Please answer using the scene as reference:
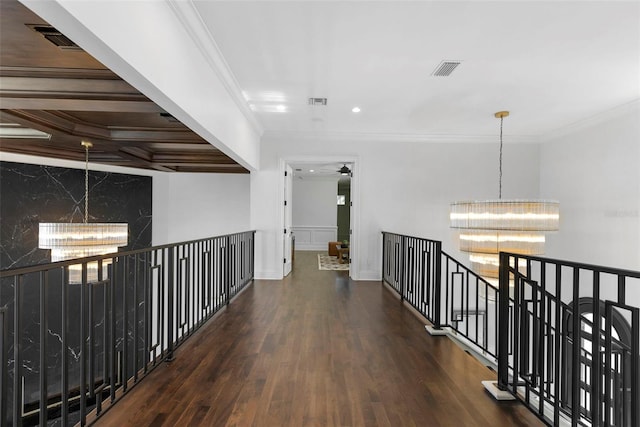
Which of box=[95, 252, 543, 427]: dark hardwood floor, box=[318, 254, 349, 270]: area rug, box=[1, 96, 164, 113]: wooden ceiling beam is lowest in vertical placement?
box=[318, 254, 349, 270]: area rug

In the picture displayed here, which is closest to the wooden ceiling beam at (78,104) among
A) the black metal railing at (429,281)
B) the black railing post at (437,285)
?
the black railing post at (437,285)

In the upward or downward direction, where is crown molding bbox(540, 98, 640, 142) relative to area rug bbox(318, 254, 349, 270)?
upward

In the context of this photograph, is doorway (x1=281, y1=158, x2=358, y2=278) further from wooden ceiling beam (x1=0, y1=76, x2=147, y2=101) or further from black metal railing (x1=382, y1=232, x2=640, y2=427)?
wooden ceiling beam (x1=0, y1=76, x2=147, y2=101)

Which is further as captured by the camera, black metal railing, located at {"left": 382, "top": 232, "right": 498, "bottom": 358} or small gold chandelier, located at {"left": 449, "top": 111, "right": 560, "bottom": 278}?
small gold chandelier, located at {"left": 449, "top": 111, "right": 560, "bottom": 278}

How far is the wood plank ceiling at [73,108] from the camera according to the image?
2.22 m

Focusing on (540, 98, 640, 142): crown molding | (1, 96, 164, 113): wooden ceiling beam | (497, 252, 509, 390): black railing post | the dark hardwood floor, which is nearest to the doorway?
(540, 98, 640, 142): crown molding

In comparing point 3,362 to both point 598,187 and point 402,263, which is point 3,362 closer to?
point 402,263

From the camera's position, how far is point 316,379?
257 centimetres

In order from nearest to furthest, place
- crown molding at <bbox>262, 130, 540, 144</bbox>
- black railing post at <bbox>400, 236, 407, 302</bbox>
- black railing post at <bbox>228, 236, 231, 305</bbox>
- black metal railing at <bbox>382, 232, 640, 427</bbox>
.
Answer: black metal railing at <bbox>382, 232, 640, 427</bbox>
black railing post at <bbox>228, 236, 231, 305</bbox>
black railing post at <bbox>400, 236, 407, 302</bbox>
crown molding at <bbox>262, 130, 540, 144</bbox>

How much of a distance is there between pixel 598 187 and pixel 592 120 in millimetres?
1038

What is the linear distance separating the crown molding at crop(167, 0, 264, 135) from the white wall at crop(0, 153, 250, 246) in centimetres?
347

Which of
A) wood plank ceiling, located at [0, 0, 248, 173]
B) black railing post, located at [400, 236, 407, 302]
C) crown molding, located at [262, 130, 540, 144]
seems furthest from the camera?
crown molding, located at [262, 130, 540, 144]

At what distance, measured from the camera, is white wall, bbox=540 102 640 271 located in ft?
15.4

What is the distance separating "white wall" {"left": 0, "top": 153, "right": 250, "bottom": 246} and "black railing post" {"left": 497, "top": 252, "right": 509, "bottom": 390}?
233 inches
